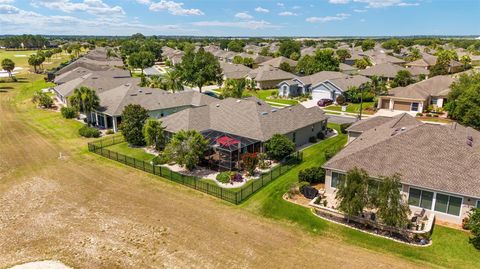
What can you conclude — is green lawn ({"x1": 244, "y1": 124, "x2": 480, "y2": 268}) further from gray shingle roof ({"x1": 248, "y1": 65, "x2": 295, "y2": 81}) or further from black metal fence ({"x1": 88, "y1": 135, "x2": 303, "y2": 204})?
gray shingle roof ({"x1": 248, "y1": 65, "x2": 295, "y2": 81})

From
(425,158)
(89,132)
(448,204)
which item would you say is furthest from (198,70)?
(448,204)

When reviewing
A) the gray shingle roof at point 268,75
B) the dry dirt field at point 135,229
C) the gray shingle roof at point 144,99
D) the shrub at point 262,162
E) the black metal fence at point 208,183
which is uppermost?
the gray shingle roof at point 268,75

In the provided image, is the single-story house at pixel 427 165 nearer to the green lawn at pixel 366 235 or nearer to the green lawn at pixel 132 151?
the green lawn at pixel 366 235

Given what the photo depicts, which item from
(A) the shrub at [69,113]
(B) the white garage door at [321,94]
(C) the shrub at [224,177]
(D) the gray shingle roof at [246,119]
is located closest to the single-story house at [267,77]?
(B) the white garage door at [321,94]

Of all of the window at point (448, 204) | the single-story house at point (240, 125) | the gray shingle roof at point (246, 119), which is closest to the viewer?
the window at point (448, 204)

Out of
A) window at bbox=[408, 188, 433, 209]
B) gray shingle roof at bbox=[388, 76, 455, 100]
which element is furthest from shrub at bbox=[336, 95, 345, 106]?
window at bbox=[408, 188, 433, 209]

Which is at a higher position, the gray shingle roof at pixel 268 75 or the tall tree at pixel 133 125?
the gray shingle roof at pixel 268 75
